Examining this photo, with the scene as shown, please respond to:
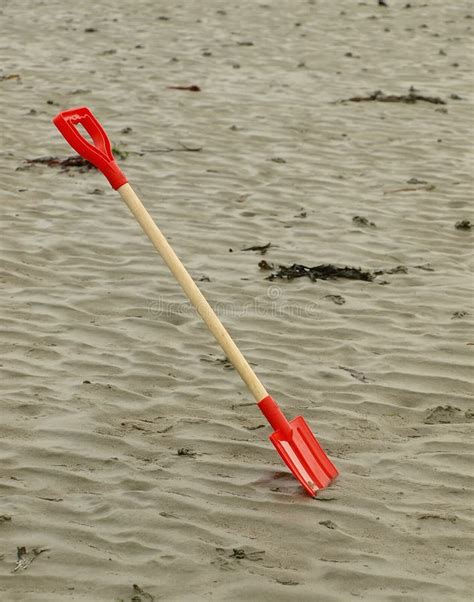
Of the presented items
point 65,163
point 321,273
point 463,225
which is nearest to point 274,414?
point 321,273

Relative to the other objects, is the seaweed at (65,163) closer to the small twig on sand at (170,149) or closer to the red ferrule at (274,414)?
the small twig on sand at (170,149)

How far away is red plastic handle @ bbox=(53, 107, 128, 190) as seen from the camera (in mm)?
3635

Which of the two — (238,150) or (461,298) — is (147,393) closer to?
(461,298)

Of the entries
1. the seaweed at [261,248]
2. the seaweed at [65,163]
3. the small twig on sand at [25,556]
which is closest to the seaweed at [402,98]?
the seaweed at [65,163]

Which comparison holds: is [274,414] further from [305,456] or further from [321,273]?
[321,273]

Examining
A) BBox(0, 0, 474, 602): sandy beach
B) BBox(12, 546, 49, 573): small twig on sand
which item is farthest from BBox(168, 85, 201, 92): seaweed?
BBox(12, 546, 49, 573): small twig on sand

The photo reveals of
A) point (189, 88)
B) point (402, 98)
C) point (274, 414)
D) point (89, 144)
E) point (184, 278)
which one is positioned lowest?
point (402, 98)

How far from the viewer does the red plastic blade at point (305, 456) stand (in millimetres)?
3691

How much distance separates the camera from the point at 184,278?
369cm

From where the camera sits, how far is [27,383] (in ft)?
14.5

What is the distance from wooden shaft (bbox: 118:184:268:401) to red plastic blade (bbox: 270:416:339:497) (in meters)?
0.17

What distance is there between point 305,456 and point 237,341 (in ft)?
4.19

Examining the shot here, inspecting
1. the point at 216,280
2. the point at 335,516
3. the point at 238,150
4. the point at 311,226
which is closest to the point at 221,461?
the point at 335,516

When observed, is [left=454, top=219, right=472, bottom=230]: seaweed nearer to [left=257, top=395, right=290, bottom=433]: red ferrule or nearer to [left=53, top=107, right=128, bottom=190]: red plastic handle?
[left=257, top=395, right=290, bottom=433]: red ferrule
